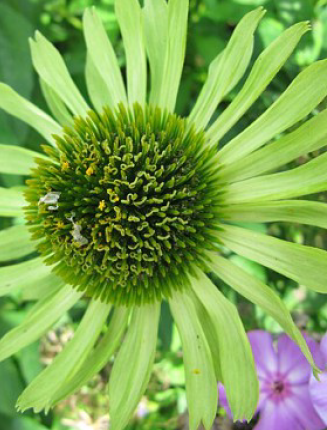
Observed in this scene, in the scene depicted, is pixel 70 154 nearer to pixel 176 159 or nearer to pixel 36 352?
pixel 176 159

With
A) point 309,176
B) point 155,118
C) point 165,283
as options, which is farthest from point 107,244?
point 309,176

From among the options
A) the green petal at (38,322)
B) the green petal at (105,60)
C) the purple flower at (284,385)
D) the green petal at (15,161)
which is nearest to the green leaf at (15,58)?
the green petal at (15,161)

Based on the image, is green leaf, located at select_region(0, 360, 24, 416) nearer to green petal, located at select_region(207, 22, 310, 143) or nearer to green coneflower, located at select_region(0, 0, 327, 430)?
green coneflower, located at select_region(0, 0, 327, 430)

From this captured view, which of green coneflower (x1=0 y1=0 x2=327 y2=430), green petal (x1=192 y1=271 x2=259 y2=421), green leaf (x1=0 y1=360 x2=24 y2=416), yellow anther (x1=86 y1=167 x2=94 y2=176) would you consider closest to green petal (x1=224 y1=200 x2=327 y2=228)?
green coneflower (x1=0 y1=0 x2=327 y2=430)

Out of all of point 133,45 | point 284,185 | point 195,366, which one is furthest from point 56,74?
point 195,366

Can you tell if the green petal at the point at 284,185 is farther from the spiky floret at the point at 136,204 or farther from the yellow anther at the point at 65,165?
the yellow anther at the point at 65,165

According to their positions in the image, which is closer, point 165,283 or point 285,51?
point 285,51
